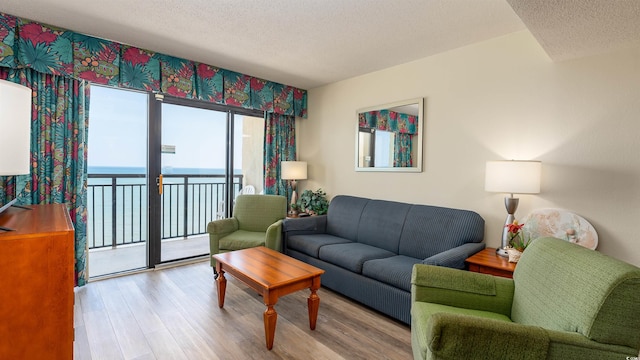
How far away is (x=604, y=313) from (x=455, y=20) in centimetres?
217

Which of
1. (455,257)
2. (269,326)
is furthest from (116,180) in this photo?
(455,257)

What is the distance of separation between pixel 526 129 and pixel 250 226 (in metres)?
Result: 3.01

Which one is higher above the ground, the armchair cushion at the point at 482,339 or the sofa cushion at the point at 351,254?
the armchair cushion at the point at 482,339

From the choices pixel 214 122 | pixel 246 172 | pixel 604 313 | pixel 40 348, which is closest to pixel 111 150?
pixel 214 122

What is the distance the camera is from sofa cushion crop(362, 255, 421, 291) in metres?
2.34

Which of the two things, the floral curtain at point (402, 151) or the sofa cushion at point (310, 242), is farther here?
the floral curtain at point (402, 151)

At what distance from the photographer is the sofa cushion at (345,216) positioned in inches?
137

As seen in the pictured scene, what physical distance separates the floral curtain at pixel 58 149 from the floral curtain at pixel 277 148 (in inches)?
82.9

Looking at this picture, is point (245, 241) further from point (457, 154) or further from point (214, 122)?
point (457, 154)

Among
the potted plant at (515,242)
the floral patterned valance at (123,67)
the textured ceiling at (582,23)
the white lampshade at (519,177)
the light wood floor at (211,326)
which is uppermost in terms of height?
the floral patterned valance at (123,67)

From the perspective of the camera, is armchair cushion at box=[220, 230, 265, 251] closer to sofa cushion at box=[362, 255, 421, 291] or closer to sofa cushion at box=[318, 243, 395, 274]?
sofa cushion at box=[318, 243, 395, 274]

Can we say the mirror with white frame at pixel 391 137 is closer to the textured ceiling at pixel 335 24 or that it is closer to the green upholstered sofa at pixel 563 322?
the textured ceiling at pixel 335 24

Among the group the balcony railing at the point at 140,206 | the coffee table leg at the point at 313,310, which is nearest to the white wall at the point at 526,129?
the coffee table leg at the point at 313,310

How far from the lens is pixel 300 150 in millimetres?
4801
